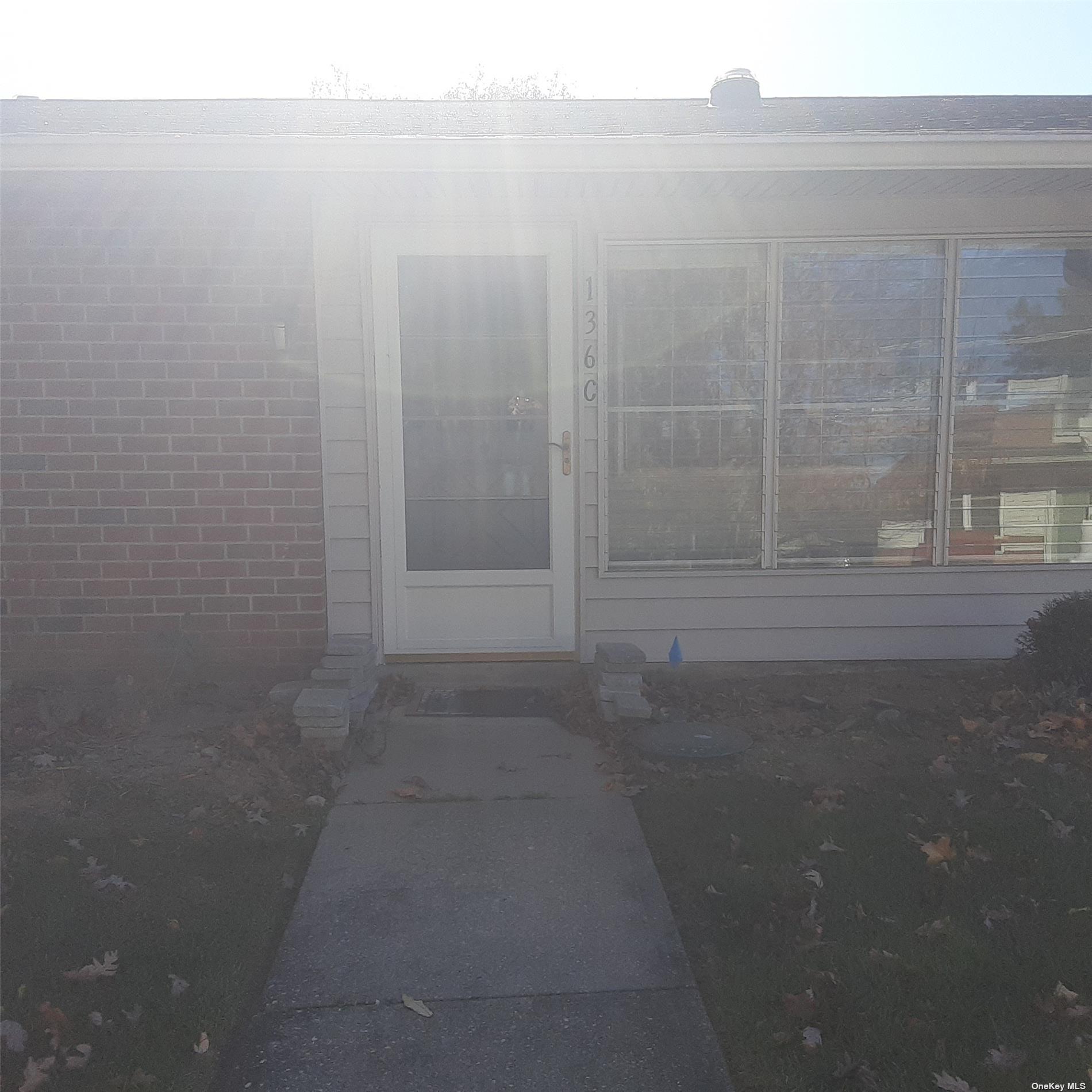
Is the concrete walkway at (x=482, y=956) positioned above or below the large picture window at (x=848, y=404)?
below

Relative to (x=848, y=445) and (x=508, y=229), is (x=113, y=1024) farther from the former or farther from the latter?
(x=848, y=445)

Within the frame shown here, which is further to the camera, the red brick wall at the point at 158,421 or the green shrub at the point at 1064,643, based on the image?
the red brick wall at the point at 158,421

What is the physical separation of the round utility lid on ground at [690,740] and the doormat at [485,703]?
0.64 metres

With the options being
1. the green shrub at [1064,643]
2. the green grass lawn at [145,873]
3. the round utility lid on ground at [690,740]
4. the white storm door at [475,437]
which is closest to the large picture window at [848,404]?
the white storm door at [475,437]

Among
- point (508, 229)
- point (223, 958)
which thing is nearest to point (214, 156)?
point (508, 229)

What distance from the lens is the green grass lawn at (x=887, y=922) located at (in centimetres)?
229

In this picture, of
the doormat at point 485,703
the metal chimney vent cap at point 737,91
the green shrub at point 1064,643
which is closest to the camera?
the green shrub at point 1064,643

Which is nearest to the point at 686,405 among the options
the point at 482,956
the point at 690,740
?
the point at 690,740

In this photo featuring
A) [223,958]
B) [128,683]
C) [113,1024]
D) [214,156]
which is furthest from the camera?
[128,683]

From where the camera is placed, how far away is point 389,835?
3529mm

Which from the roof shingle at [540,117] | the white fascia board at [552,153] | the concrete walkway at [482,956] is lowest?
the concrete walkway at [482,956]

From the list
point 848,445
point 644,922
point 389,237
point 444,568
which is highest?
point 389,237

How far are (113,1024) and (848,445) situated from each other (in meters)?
4.60

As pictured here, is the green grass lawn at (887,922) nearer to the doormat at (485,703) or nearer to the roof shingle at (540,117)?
the doormat at (485,703)
